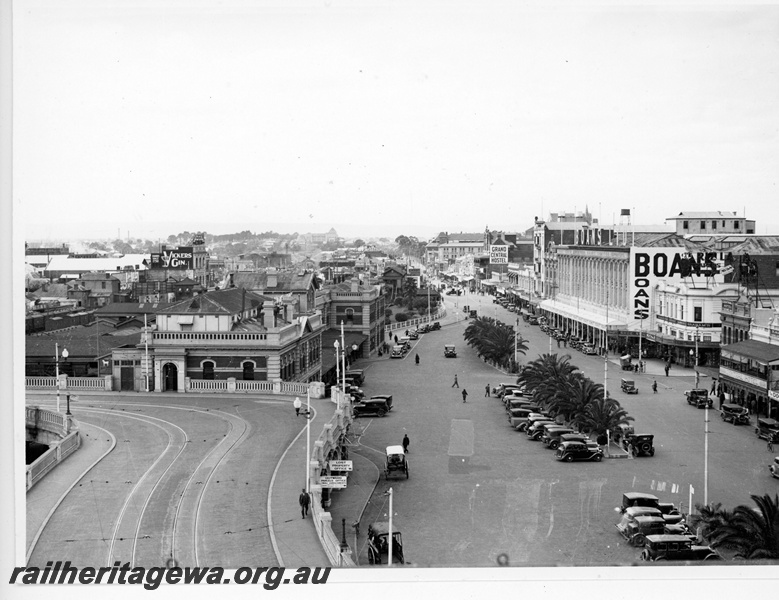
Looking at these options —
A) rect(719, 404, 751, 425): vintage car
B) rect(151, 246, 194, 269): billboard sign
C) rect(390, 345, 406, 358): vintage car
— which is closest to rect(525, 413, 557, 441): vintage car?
rect(719, 404, 751, 425): vintage car

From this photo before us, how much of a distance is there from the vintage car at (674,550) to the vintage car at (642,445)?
18.2 ft

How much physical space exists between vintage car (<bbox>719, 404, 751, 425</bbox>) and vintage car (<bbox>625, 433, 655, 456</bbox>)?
377 cm

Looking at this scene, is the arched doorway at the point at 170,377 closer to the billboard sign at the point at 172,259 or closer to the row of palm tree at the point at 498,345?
the row of palm tree at the point at 498,345

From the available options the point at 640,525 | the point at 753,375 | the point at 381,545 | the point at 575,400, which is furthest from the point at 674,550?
the point at 753,375

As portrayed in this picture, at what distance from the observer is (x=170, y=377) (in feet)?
66.2

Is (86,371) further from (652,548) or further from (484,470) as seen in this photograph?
(652,548)

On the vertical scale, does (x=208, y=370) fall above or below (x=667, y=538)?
above

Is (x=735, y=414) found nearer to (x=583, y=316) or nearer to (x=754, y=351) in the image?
(x=754, y=351)

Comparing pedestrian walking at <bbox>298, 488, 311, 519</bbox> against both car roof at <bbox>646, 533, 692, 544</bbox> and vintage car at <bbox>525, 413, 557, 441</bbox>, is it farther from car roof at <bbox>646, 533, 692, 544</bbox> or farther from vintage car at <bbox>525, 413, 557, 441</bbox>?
vintage car at <bbox>525, 413, 557, 441</bbox>

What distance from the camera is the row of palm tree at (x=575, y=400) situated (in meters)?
19.0

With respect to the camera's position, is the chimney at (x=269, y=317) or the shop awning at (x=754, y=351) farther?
the shop awning at (x=754, y=351)

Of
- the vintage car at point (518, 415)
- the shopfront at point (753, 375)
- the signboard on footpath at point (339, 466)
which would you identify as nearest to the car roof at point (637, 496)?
the signboard on footpath at point (339, 466)

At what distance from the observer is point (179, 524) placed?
1107cm

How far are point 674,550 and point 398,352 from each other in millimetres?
22727
